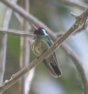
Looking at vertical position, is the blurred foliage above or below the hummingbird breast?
below

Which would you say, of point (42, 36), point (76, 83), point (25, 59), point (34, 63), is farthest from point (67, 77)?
point (34, 63)

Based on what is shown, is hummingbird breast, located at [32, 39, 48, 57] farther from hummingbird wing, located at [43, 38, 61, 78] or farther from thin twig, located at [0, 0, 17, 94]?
thin twig, located at [0, 0, 17, 94]

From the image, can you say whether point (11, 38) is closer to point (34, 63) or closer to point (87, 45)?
point (87, 45)

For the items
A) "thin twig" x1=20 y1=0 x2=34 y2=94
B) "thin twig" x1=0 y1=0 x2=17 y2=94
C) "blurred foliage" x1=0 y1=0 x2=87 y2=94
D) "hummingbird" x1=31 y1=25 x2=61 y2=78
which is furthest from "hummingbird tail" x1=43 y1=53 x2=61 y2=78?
"blurred foliage" x1=0 y1=0 x2=87 y2=94

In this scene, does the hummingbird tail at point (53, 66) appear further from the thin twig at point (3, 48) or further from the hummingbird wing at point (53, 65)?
the thin twig at point (3, 48)

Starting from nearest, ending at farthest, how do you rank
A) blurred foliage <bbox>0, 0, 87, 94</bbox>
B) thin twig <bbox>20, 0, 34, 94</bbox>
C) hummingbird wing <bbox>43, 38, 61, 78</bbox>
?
hummingbird wing <bbox>43, 38, 61, 78</bbox>, thin twig <bbox>20, 0, 34, 94</bbox>, blurred foliage <bbox>0, 0, 87, 94</bbox>

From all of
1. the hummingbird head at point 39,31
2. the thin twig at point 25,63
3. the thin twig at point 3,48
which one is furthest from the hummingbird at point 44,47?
the thin twig at point 25,63

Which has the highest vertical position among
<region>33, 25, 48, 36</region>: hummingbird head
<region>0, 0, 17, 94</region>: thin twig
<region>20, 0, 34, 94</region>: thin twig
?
<region>33, 25, 48, 36</region>: hummingbird head

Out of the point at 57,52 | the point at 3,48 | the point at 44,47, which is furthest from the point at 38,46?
the point at 57,52

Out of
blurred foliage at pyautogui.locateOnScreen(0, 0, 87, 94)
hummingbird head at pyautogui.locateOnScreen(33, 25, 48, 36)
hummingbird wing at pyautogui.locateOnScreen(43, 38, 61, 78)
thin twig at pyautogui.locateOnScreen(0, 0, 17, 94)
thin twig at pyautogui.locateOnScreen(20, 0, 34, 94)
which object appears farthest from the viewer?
blurred foliage at pyautogui.locateOnScreen(0, 0, 87, 94)

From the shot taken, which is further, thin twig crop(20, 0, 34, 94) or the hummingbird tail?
thin twig crop(20, 0, 34, 94)
